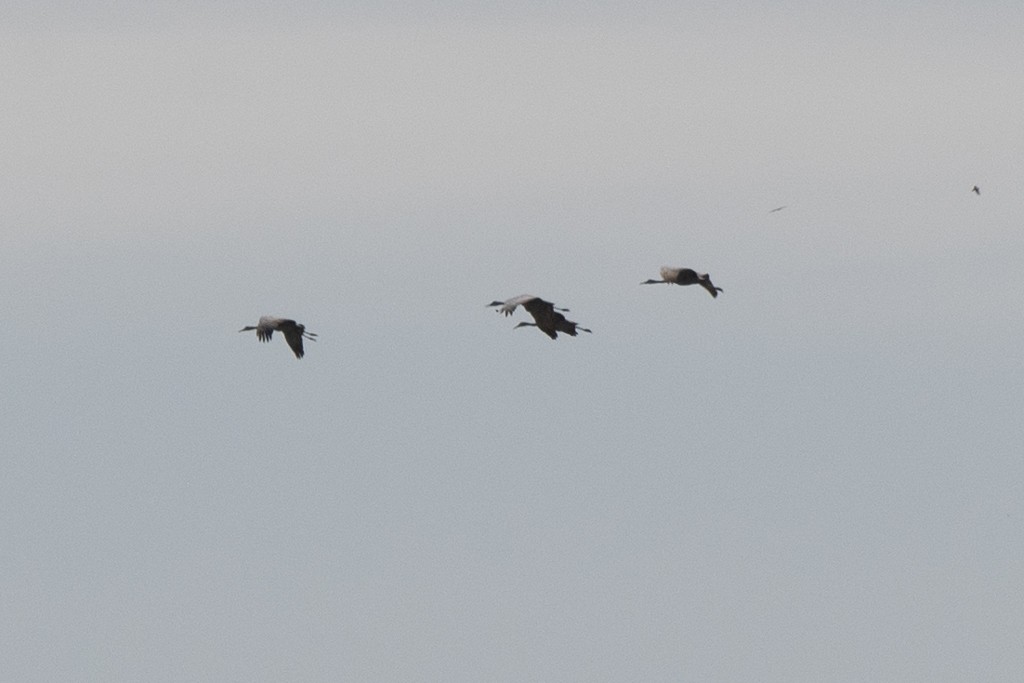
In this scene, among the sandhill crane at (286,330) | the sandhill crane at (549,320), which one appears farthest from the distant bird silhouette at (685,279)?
the sandhill crane at (286,330)

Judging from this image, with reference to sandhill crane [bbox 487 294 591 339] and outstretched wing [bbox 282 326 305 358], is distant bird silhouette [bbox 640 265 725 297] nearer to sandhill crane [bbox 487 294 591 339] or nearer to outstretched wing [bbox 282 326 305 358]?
sandhill crane [bbox 487 294 591 339]

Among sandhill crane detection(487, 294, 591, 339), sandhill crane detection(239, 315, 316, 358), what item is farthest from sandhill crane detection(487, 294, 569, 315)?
sandhill crane detection(239, 315, 316, 358)

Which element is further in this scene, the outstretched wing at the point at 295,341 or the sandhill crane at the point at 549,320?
the outstretched wing at the point at 295,341

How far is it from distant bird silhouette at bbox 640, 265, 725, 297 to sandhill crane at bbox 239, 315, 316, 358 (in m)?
13.5

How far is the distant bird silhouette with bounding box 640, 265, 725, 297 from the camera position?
2817 centimetres

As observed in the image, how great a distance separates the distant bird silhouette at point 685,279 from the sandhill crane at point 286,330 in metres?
13.5

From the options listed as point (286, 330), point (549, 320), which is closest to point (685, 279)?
point (549, 320)

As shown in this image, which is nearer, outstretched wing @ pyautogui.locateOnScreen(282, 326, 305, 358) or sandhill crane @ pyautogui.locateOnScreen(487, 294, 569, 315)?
sandhill crane @ pyautogui.locateOnScreen(487, 294, 569, 315)

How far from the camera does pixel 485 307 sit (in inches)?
1216

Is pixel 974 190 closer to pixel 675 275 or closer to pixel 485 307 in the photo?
pixel 675 275

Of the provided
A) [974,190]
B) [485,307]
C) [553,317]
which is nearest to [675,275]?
[553,317]

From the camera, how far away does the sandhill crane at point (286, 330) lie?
31812mm

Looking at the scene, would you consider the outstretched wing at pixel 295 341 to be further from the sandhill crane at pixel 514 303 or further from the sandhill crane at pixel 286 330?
the sandhill crane at pixel 514 303

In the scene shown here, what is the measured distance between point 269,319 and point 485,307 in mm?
8453
